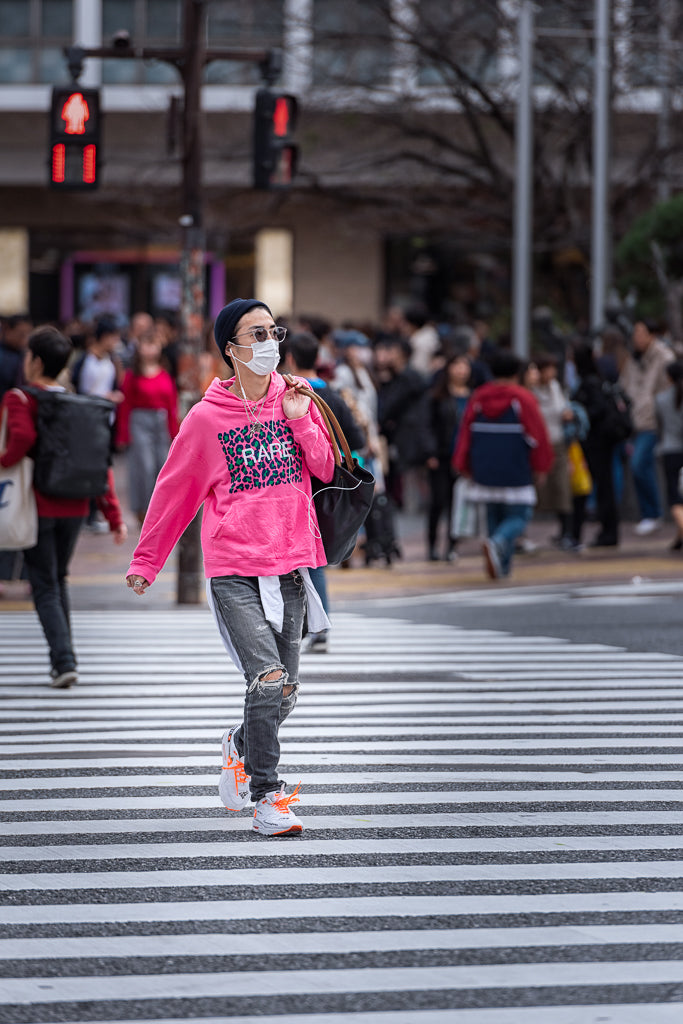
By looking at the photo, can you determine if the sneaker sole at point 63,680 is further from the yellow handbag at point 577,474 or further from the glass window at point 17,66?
the glass window at point 17,66

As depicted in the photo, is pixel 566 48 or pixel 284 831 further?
pixel 566 48

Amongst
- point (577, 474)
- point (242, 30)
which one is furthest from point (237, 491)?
point (242, 30)

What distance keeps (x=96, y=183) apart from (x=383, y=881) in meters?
9.36

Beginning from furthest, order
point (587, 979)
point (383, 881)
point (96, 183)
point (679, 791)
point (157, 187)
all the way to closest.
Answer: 1. point (157, 187)
2. point (96, 183)
3. point (679, 791)
4. point (383, 881)
5. point (587, 979)

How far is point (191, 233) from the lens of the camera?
536 inches

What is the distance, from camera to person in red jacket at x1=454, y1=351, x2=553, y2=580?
1406 cm

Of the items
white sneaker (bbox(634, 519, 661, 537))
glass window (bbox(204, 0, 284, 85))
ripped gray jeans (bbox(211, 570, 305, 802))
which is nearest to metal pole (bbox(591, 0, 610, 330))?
white sneaker (bbox(634, 519, 661, 537))

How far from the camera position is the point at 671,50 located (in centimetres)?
2306

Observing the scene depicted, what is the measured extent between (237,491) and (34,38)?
3365 centimetres

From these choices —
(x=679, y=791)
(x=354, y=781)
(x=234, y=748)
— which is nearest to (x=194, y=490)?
(x=234, y=748)

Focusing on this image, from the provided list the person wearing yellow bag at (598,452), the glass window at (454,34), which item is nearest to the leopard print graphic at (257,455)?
the person wearing yellow bag at (598,452)

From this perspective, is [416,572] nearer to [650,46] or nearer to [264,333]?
[264,333]

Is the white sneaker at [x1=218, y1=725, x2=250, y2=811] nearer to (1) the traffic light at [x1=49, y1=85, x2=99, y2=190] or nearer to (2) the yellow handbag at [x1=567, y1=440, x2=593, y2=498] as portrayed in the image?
(1) the traffic light at [x1=49, y1=85, x2=99, y2=190]

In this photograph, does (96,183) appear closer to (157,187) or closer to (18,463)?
(18,463)
